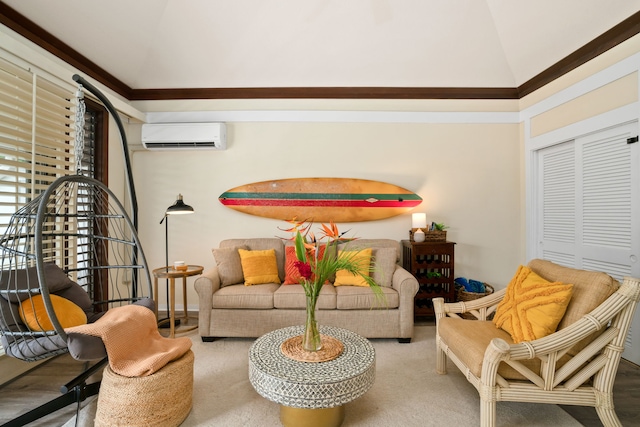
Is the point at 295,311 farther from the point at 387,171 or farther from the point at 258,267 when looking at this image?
the point at 387,171

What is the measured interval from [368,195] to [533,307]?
2251 mm

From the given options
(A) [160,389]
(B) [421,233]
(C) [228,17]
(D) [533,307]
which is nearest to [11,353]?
(A) [160,389]

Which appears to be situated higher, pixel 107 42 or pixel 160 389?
pixel 107 42

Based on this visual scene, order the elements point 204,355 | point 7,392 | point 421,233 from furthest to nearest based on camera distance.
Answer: point 421,233 < point 204,355 < point 7,392

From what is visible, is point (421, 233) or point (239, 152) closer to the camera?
point (421, 233)

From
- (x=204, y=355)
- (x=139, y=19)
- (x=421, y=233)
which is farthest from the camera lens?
(x=421, y=233)

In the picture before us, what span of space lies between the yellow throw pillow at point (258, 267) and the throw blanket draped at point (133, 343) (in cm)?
127

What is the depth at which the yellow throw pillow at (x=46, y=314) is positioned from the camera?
182 cm

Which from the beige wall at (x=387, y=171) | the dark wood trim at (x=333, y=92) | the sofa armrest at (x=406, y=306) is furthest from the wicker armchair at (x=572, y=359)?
the dark wood trim at (x=333, y=92)

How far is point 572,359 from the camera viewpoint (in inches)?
68.9

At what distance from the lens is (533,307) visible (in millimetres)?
1916

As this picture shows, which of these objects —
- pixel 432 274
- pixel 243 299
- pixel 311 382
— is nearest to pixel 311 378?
pixel 311 382

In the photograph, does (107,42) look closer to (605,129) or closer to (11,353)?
(11,353)

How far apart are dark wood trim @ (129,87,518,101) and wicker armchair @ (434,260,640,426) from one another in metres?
2.74
